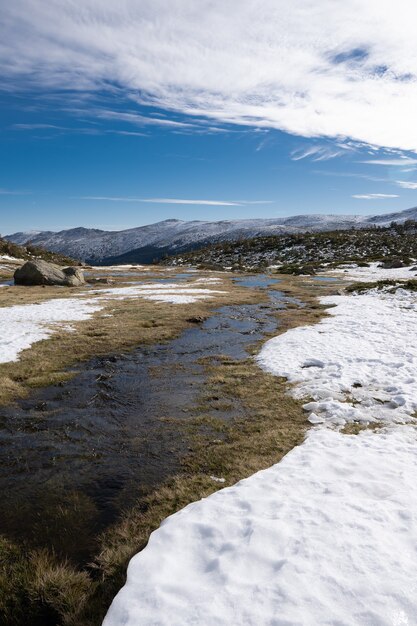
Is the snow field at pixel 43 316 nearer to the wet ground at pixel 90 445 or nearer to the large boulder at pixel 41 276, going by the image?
the wet ground at pixel 90 445

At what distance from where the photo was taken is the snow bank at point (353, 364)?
11219 millimetres

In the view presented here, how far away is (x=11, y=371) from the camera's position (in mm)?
14367

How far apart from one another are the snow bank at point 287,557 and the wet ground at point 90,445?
1743 millimetres

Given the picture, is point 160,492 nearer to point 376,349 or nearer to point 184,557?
point 184,557

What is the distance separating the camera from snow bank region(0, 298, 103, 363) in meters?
17.8

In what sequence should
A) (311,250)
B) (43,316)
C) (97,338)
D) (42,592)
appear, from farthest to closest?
(311,250), (43,316), (97,338), (42,592)

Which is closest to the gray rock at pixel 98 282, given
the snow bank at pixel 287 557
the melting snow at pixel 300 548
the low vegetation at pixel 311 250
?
the low vegetation at pixel 311 250

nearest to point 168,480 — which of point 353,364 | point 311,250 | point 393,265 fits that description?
point 353,364

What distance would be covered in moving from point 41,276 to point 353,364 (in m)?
43.1

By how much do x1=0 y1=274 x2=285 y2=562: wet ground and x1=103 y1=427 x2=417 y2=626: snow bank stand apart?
174 centimetres

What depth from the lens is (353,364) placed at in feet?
48.6

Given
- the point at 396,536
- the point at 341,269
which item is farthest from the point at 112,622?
the point at 341,269

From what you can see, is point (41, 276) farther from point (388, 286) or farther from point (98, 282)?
point (388, 286)

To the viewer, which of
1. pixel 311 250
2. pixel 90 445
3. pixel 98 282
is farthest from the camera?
pixel 311 250
